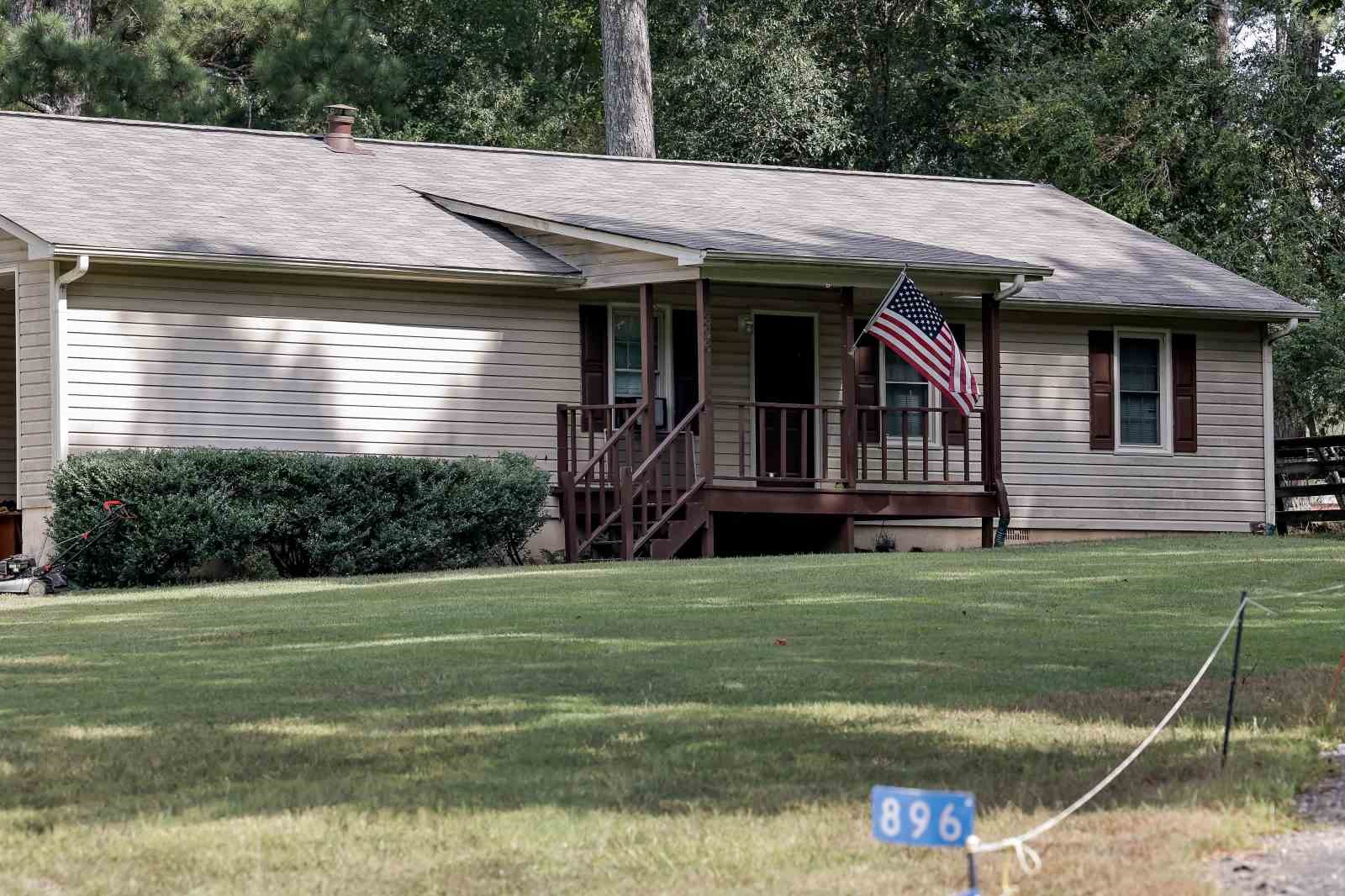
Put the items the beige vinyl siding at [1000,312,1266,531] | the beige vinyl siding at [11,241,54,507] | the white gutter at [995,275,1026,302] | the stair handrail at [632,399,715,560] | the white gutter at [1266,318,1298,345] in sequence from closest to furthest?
the beige vinyl siding at [11,241,54,507], the stair handrail at [632,399,715,560], the white gutter at [995,275,1026,302], the beige vinyl siding at [1000,312,1266,531], the white gutter at [1266,318,1298,345]

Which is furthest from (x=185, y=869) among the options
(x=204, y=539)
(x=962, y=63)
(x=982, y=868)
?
(x=962, y=63)

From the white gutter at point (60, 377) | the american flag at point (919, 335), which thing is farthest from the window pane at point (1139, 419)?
the white gutter at point (60, 377)

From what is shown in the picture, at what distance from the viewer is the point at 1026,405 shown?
22031 millimetres

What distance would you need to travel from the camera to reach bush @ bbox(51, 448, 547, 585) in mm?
16844

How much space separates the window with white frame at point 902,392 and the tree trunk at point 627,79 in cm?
903

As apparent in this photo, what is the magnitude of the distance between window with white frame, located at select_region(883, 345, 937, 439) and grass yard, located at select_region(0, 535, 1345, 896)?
29.8ft

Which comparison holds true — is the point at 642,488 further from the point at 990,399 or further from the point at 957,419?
the point at 957,419

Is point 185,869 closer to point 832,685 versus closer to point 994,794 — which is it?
point 994,794

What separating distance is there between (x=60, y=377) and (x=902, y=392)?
29.5 ft

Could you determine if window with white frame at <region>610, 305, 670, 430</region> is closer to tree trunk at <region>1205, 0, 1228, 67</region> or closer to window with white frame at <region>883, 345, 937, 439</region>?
window with white frame at <region>883, 345, 937, 439</region>

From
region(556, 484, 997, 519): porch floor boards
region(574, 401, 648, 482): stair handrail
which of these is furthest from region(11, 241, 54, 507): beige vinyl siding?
region(556, 484, 997, 519): porch floor boards

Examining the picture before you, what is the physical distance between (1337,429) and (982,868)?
151ft

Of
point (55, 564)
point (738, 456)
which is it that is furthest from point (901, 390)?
point (55, 564)

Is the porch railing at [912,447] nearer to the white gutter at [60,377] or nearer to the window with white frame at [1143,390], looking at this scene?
the window with white frame at [1143,390]
